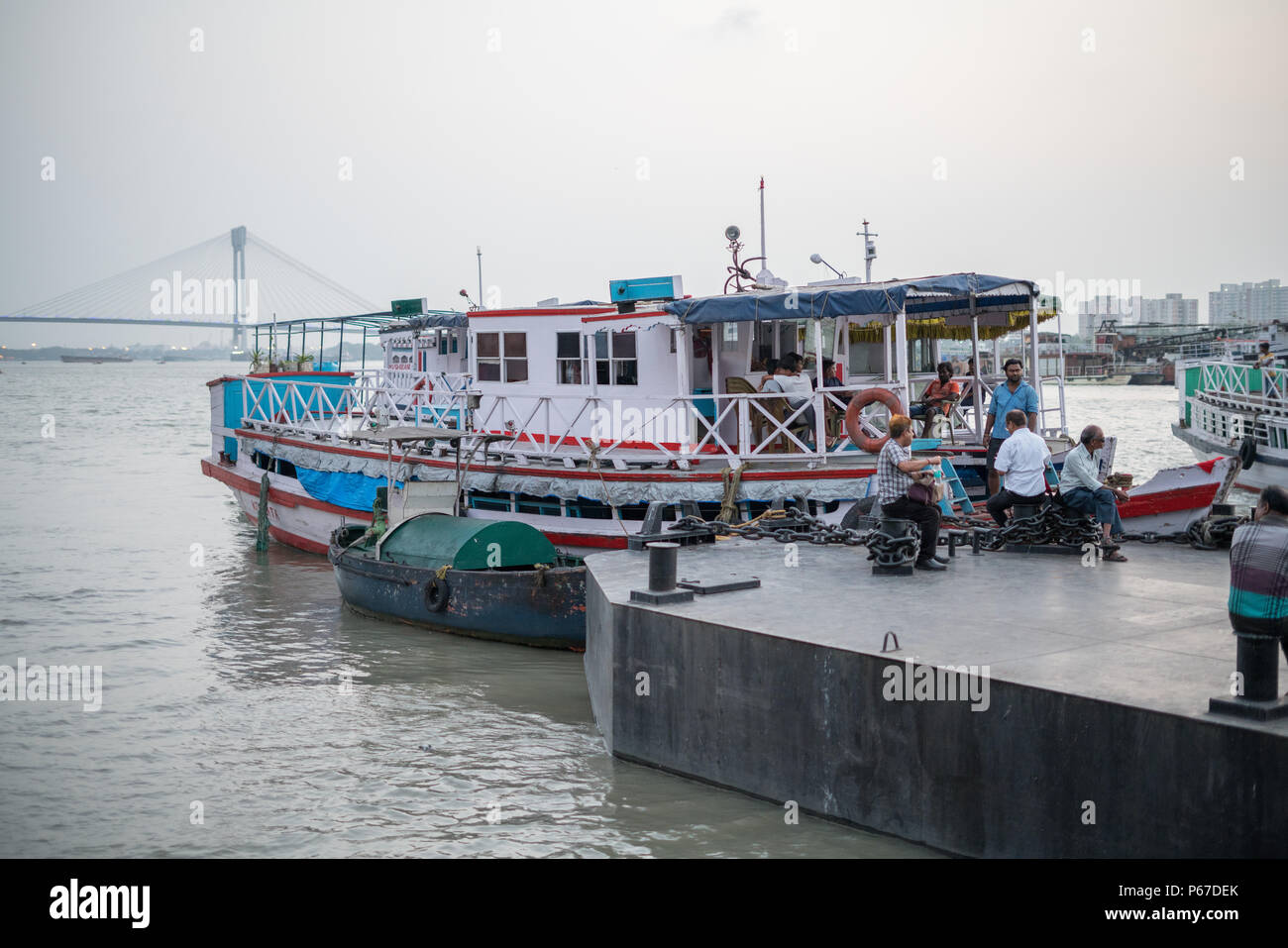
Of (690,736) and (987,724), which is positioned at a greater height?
(987,724)

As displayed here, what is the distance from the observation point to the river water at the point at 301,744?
30.9ft

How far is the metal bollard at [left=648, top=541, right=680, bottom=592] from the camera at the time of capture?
10.5 meters

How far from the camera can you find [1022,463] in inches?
504

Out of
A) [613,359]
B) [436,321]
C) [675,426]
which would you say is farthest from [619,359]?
[436,321]

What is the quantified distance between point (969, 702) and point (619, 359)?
13167 millimetres

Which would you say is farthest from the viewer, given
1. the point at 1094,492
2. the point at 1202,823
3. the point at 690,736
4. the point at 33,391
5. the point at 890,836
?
the point at 33,391

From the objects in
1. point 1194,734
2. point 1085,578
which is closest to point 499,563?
point 1085,578

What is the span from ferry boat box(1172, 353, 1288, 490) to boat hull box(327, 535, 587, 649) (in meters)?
14.8

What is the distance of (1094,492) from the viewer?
12.4 m

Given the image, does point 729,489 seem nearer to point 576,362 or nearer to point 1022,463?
point 576,362

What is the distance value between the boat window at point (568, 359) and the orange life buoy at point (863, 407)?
5341mm
